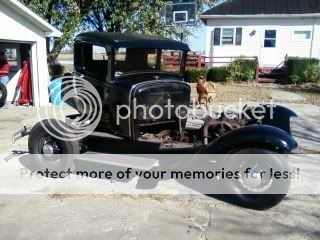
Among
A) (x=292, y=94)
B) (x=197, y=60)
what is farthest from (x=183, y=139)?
(x=197, y=60)

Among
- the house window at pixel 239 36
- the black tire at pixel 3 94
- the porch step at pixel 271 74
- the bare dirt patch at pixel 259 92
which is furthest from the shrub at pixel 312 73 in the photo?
the black tire at pixel 3 94

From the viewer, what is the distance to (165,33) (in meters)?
19.0

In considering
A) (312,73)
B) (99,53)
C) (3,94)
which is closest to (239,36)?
(312,73)

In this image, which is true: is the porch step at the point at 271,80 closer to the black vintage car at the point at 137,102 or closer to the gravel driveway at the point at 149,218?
the black vintage car at the point at 137,102

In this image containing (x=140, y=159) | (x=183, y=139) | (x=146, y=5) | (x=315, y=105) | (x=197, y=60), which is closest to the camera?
(x=140, y=159)

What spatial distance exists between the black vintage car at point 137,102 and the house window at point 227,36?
17267mm

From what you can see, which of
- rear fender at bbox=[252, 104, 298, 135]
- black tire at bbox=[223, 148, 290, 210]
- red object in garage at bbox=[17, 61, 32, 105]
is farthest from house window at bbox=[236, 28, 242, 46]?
black tire at bbox=[223, 148, 290, 210]

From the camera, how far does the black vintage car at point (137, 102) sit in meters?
5.41

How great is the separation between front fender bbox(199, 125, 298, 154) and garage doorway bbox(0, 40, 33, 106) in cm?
1022

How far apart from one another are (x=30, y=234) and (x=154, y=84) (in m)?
2.58

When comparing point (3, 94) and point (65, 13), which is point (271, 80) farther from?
point (3, 94)

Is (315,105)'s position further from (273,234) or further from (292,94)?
(273,234)

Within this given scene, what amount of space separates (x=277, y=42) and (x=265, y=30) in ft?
3.24

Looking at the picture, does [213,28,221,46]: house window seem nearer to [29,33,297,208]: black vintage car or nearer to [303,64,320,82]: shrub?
[303,64,320,82]: shrub
